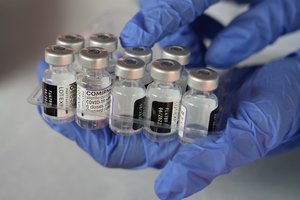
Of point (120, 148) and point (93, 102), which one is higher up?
point (93, 102)

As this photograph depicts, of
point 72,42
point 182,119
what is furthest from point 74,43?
point 182,119

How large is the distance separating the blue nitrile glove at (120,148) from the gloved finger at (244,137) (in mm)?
107

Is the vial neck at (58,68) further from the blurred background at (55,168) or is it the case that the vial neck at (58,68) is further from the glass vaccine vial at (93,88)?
the blurred background at (55,168)

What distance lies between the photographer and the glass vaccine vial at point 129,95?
3.14 ft

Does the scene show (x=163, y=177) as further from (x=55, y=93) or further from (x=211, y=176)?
(x=55, y=93)

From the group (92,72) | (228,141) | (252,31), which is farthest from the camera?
(252,31)

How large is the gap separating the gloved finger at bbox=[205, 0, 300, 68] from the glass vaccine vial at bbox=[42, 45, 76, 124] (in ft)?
1.45

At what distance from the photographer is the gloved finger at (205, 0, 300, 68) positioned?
1.27m

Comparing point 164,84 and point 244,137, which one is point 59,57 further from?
point 244,137

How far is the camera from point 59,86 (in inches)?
38.9

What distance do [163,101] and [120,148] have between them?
0.16 metres

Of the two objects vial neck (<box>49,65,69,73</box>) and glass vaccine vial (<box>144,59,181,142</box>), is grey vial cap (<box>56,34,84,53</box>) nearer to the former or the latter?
vial neck (<box>49,65,69,73</box>)

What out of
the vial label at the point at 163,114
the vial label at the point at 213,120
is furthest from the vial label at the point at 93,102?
the vial label at the point at 213,120

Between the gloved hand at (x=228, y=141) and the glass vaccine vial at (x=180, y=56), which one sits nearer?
the gloved hand at (x=228, y=141)
